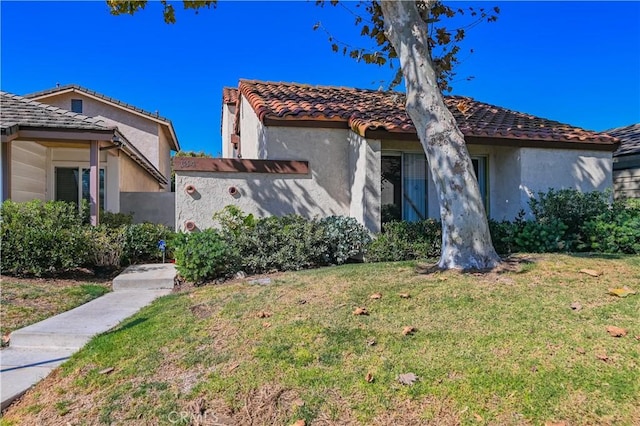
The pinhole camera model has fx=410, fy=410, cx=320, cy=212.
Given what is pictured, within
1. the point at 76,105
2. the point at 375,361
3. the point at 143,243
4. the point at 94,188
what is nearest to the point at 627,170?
the point at 375,361

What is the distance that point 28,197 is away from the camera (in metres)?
A: 12.1

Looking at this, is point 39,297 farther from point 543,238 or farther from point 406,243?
point 543,238

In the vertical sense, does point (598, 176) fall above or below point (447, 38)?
below

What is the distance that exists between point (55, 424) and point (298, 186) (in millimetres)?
7141

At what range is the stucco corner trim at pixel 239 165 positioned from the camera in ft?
29.3

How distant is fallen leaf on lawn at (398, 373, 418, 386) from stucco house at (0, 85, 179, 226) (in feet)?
31.1

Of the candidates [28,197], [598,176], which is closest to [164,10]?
[28,197]

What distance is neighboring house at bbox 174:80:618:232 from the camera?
9031 millimetres

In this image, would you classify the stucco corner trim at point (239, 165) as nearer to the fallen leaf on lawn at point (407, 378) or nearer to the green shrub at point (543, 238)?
the green shrub at point (543, 238)

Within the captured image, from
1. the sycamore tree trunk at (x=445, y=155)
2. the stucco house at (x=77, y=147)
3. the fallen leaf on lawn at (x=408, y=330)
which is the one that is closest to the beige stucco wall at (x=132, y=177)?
the stucco house at (x=77, y=147)

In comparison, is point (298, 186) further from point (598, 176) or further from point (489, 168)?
point (598, 176)

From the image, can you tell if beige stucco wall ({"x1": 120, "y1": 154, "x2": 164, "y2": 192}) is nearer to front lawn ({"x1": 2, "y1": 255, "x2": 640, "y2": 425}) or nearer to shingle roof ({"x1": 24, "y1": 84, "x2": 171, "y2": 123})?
shingle roof ({"x1": 24, "y1": 84, "x2": 171, "y2": 123})

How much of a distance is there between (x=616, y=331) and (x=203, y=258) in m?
5.80

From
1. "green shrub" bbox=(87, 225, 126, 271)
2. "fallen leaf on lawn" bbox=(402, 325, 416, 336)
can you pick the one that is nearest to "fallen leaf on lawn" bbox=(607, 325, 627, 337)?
"fallen leaf on lawn" bbox=(402, 325, 416, 336)
